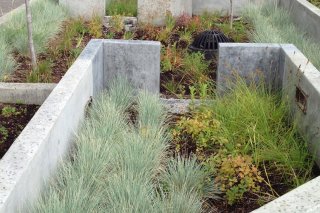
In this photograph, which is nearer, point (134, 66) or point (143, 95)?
point (143, 95)

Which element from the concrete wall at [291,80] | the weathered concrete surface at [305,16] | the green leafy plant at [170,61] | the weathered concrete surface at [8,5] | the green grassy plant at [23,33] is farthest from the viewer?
the weathered concrete surface at [8,5]

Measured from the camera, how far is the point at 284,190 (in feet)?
11.7

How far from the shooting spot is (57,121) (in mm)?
3432

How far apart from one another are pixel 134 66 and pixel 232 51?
97cm

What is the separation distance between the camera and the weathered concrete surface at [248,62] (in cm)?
525

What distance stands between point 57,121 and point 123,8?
5.97 metres

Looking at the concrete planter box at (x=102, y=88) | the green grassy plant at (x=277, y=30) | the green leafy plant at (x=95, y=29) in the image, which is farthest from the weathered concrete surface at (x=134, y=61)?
the green leafy plant at (x=95, y=29)

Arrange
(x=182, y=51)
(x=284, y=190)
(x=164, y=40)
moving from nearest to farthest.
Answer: (x=284, y=190), (x=182, y=51), (x=164, y=40)

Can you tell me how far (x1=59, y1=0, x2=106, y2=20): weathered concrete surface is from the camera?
889 centimetres

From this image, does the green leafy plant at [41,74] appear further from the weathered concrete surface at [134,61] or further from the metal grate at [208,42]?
the metal grate at [208,42]

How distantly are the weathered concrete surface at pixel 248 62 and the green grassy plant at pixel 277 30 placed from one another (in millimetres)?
710

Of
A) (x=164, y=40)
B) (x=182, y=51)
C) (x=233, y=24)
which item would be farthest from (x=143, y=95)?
(x=233, y=24)

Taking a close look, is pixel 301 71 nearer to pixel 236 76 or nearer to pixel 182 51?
pixel 236 76

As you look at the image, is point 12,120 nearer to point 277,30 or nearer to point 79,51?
point 79,51
